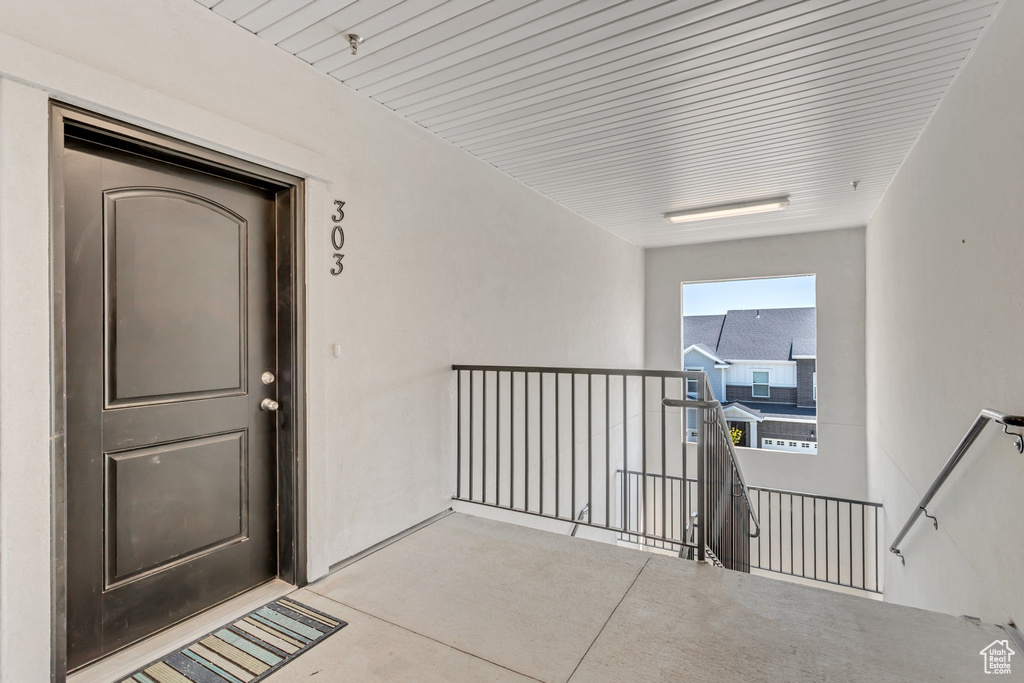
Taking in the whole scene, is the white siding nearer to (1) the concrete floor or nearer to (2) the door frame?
(1) the concrete floor

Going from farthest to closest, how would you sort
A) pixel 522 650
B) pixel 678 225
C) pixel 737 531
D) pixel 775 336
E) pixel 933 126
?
1. pixel 775 336
2. pixel 678 225
3. pixel 737 531
4. pixel 933 126
5. pixel 522 650

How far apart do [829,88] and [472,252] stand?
93.1 inches

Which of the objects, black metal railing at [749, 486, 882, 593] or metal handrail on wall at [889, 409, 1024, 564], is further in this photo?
black metal railing at [749, 486, 882, 593]

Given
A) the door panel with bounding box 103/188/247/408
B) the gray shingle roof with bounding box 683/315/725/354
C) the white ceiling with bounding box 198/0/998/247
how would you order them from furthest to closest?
1. the gray shingle roof with bounding box 683/315/725/354
2. the white ceiling with bounding box 198/0/998/247
3. the door panel with bounding box 103/188/247/408

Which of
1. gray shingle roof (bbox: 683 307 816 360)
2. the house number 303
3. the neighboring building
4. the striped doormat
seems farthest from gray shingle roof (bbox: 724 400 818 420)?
the striped doormat

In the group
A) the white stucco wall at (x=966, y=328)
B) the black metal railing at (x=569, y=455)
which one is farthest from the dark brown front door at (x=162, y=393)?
the white stucco wall at (x=966, y=328)

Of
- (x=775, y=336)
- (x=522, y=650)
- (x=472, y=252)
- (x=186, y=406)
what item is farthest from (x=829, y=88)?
(x=775, y=336)

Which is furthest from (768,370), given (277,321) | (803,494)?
(277,321)

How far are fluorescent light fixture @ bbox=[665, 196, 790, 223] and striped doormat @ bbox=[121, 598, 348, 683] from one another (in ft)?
16.1

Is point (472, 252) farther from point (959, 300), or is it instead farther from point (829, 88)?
point (959, 300)

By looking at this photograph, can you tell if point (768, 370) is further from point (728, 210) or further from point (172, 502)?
point (172, 502)

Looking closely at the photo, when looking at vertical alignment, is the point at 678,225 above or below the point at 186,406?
above

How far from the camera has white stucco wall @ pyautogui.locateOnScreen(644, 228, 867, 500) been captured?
6.20 metres

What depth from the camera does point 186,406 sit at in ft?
6.89
